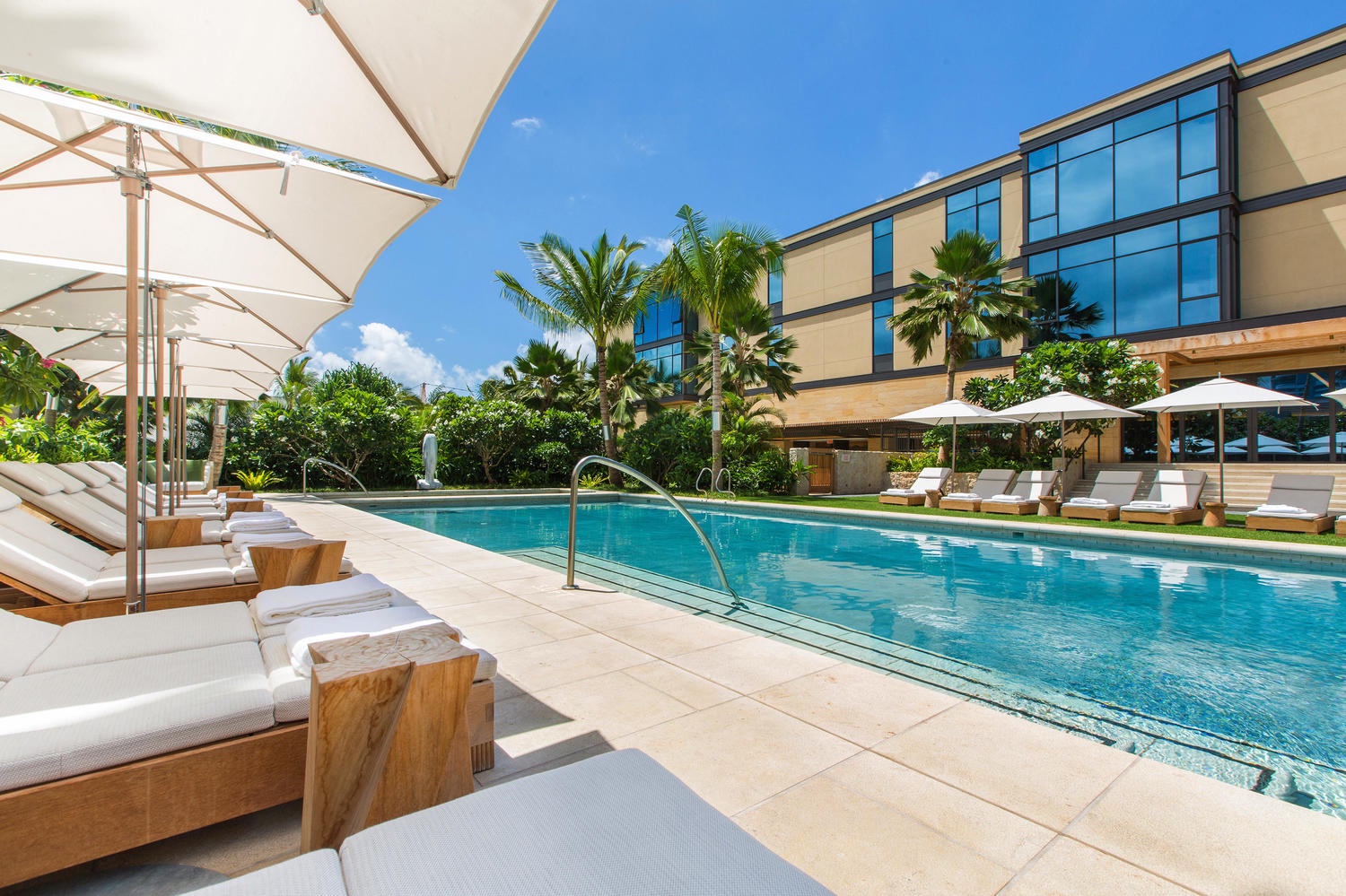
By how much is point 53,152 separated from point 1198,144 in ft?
77.1

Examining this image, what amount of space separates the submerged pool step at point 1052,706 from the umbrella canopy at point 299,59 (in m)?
3.55

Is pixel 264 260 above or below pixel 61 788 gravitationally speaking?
above

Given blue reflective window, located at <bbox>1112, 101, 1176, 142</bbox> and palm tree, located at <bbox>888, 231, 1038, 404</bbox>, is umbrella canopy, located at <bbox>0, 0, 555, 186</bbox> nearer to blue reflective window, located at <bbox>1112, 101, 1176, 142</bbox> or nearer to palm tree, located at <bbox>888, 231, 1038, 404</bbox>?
palm tree, located at <bbox>888, 231, 1038, 404</bbox>

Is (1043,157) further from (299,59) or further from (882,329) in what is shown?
(299,59)

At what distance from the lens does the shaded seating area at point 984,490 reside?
1358 cm

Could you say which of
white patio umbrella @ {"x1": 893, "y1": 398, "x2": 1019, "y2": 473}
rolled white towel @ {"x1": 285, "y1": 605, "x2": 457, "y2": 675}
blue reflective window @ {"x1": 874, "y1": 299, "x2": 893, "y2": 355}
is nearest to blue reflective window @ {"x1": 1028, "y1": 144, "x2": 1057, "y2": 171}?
blue reflective window @ {"x1": 874, "y1": 299, "x2": 893, "y2": 355}

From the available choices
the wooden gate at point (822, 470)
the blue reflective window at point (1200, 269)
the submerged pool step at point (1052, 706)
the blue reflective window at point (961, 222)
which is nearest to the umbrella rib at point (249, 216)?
the submerged pool step at point (1052, 706)

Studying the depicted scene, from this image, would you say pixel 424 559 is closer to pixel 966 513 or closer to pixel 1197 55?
pixel 966 513

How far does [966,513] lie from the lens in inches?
520

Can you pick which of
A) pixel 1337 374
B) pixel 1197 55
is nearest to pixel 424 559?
pixel 1337 374

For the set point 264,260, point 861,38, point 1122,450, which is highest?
point 861,38

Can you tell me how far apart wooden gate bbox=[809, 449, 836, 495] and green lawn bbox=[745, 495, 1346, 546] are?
2.42 metres

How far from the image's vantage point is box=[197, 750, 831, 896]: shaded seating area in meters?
1.11

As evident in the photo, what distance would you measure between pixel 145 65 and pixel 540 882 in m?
2.77
